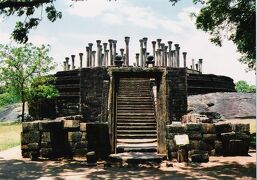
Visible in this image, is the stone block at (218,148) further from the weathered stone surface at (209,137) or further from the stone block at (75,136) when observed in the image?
the stone block at (75,136)

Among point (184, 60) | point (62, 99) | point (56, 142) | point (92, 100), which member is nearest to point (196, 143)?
point (56, 142)

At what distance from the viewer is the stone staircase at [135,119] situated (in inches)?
475

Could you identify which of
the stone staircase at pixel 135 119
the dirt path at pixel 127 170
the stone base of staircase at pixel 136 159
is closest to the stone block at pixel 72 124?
the dirt path at pixel 127 170

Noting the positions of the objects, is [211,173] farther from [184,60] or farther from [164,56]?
[184,60]

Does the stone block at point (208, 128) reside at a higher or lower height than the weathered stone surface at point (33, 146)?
higher

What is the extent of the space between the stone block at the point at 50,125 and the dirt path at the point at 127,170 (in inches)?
44.0

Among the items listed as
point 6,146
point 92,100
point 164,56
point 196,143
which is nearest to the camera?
point 196,143

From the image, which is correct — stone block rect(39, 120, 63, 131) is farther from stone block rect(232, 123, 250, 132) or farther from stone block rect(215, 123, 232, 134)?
stone block rect(232, 123, 250, 132)

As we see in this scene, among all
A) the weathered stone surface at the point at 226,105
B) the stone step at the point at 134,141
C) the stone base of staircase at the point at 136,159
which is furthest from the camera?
the weathered stone surface at the point at 226,105

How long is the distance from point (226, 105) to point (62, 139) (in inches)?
598

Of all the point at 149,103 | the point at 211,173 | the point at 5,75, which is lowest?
the point at 211,173

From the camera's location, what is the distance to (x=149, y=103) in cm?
1609

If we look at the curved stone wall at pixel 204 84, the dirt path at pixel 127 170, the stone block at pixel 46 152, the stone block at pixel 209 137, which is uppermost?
the curved stone wall at pixel 204 84

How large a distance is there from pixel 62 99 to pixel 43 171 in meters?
16.0
